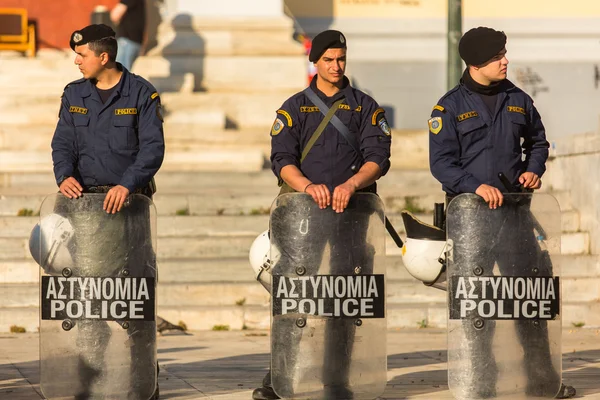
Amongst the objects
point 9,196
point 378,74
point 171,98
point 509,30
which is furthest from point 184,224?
point 509,30

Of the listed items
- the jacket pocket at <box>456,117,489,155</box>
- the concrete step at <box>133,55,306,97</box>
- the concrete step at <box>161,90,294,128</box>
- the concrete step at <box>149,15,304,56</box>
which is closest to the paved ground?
the jacket pocket at <box>456,117,489,155</box>

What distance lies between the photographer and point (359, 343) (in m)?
7.52

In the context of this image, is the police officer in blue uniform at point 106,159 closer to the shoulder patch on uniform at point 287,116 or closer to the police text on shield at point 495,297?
the shoulder patch on uniform at point 287,116

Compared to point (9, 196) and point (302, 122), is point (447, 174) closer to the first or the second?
point (302, 122)

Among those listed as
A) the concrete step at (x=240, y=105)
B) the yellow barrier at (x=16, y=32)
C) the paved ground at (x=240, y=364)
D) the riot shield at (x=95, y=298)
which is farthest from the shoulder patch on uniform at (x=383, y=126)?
the yellow barrier at (x=16, y=32)

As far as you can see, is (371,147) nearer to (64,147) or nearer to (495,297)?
(495,297)

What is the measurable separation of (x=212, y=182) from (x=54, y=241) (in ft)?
21.3

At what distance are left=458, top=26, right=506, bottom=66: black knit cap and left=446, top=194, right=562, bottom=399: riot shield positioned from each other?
31.4 inches

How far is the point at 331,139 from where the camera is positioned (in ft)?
25.4

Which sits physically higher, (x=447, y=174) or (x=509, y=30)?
(x=509, y=30)

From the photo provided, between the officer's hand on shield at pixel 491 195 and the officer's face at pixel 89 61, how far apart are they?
224 centimetres

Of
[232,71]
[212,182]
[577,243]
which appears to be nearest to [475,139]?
[577,243]

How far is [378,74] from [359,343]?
38.0 ft

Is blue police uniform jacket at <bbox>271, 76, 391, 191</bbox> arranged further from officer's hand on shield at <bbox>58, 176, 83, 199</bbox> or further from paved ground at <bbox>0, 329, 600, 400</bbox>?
paved ground at <bbox>0, 329, 600, 400</bbox>
